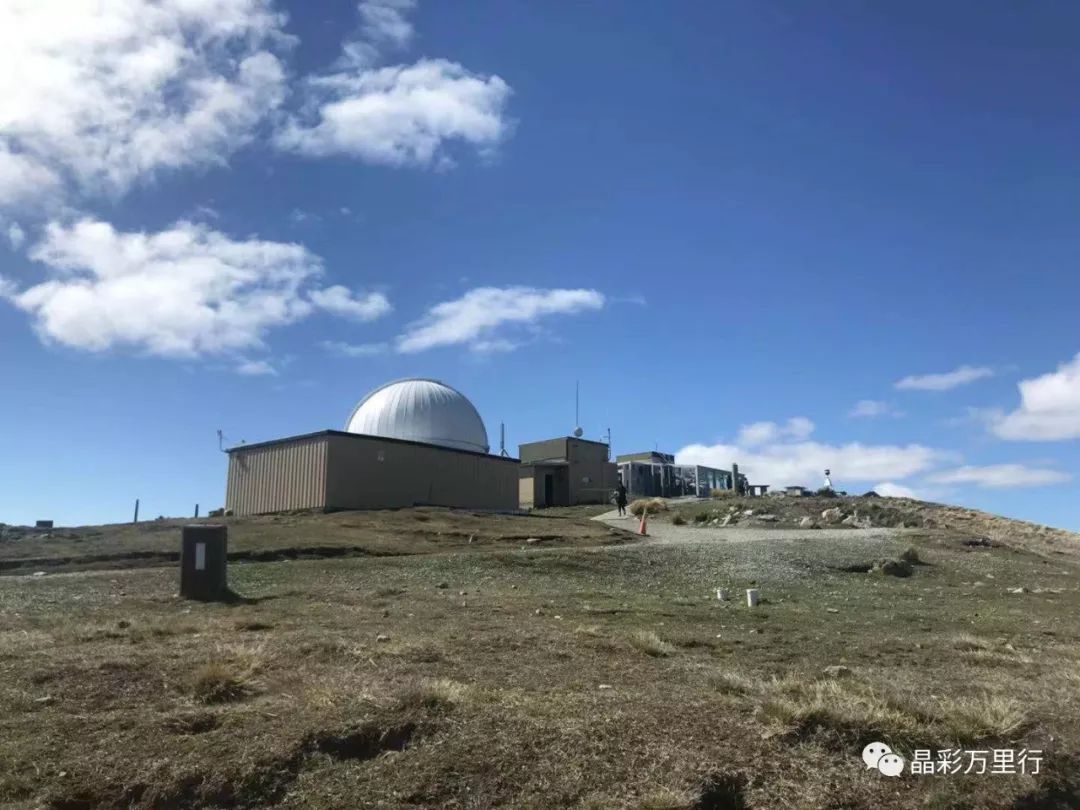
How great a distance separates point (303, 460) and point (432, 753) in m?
31.8

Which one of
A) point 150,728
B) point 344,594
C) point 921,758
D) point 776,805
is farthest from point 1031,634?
point 150,728

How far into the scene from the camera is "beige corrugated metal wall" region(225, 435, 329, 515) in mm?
35250

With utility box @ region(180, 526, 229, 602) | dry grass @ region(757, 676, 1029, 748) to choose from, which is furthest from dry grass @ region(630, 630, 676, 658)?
utility box @ region(180, 526, 229, 602)

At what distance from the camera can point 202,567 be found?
12.0m

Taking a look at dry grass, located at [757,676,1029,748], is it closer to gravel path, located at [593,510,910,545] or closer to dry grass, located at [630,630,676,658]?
dry grass, located at [630,630,676,658]

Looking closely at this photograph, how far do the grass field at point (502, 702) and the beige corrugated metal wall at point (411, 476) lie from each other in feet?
74.2

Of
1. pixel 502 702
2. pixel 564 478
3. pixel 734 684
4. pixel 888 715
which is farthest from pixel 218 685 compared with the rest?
pixel 564 478

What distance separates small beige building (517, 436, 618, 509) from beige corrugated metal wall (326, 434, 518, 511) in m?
9.39

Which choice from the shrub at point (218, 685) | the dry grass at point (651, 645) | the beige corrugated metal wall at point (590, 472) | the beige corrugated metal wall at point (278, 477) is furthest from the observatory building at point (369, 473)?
the shrub at point (218, 685)

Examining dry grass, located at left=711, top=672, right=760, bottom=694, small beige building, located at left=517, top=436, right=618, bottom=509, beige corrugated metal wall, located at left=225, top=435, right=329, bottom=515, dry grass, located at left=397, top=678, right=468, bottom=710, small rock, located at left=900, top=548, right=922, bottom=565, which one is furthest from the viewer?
small beige building, located at left=517, top=436, right=618, bottom=509

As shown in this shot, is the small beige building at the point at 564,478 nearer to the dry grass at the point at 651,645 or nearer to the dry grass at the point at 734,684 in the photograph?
the dry grass at the point at 651,645

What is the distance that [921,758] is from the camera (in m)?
5.98

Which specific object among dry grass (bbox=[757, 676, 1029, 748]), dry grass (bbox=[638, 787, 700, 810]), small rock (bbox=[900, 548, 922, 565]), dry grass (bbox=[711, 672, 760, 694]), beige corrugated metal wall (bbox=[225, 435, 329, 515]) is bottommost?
dry grass (bbox=[638, 787, 700, 810])

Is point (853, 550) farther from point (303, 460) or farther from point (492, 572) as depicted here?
point (303, 460)
